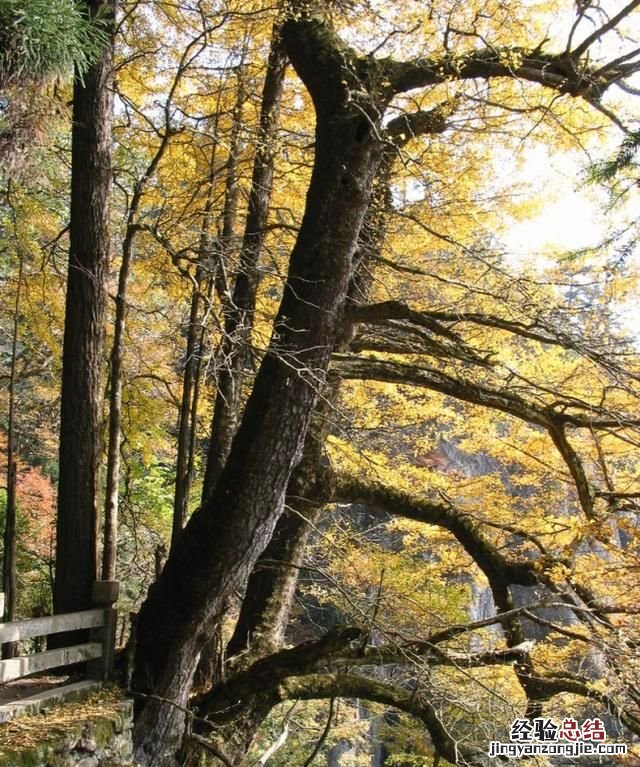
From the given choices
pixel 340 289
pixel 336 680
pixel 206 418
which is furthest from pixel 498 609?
pixel 206 418

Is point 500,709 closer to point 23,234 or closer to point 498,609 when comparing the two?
point 498,609

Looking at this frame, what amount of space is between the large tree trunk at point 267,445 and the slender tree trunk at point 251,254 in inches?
43.4

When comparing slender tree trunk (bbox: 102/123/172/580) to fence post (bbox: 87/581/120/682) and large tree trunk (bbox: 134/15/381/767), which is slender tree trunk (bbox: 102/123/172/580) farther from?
large tree trunk (bbox: 134/15/381/767)

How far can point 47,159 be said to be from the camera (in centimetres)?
452

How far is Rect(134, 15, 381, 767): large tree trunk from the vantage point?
3.98 m


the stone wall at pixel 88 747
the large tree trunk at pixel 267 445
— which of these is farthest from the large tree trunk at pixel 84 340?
the stone wall at pixel 88 747

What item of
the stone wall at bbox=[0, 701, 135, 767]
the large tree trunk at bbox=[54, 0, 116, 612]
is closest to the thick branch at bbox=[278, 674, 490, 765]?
the stone wall at bbox=[0, 701, 135, 767]

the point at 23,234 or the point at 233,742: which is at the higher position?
the point at 23,234

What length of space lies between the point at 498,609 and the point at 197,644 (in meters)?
2.47

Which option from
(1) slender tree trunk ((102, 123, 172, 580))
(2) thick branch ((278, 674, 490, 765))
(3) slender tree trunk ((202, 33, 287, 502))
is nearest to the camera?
(2) thick branch ((278, 674, 490, 765))

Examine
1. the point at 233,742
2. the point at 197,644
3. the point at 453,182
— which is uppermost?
the point at 453,182

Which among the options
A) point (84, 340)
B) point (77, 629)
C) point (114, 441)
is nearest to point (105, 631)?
point (77, 629)

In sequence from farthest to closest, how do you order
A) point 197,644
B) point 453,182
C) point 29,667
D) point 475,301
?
1. point 453,182
2. point 475,301
3. point 197,644
4. point 29,667

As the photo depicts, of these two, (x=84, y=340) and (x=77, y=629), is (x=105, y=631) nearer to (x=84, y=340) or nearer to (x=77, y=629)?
(x=77, y=629)
